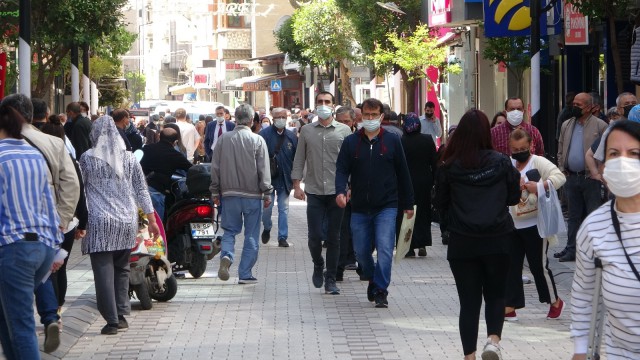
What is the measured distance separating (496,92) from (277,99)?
49079 mm

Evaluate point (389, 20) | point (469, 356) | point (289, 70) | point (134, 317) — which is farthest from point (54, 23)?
point (289, 70)

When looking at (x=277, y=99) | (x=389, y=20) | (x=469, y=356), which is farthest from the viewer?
(x=277, y=99)

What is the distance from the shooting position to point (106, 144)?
10.3 m

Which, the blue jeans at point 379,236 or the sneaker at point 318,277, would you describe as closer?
the blue jeans at point 379,236

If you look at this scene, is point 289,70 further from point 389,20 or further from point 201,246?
point 201,246

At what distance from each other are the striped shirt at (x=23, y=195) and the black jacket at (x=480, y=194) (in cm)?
248

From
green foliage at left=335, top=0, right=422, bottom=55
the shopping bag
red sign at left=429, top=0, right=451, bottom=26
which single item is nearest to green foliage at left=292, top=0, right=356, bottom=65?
green foliage at left=335, top=0, right=422, bottom=55

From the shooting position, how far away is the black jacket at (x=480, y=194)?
323 inches

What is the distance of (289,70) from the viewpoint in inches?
2889

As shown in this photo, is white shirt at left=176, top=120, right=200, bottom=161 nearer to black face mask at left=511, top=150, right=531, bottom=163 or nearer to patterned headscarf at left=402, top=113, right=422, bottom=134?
patterned headscarf at left=402, top=113, right=422, bottom=134

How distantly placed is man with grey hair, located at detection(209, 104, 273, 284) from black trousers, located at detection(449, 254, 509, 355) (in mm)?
5320

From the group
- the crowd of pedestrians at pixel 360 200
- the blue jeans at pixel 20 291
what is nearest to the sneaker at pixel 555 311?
the crowd of pedestrians at pixel 360 200

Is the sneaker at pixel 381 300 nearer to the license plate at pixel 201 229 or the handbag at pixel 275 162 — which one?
the license plate at pixel 201 229

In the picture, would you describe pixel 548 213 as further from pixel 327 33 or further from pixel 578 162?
pixel 327 33
